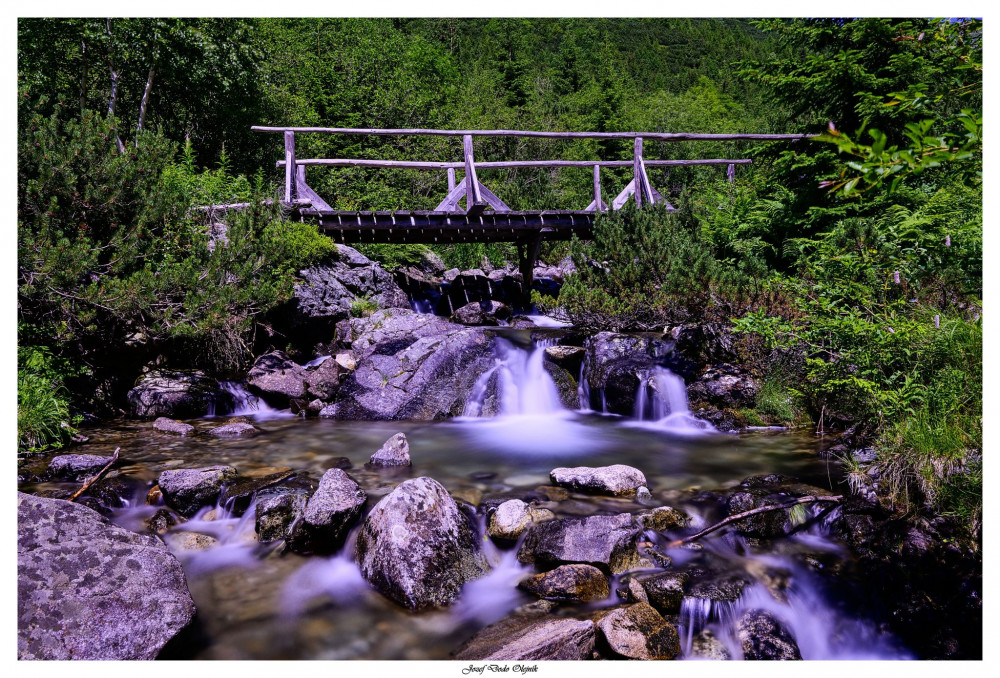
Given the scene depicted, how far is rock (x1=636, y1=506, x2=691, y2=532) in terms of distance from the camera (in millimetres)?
4436

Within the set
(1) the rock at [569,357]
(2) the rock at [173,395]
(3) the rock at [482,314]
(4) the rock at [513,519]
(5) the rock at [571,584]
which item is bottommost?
(5) the rock at [571,584]

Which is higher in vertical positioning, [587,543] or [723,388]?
[723,388]

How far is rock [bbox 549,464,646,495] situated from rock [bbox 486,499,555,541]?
2.28 ft

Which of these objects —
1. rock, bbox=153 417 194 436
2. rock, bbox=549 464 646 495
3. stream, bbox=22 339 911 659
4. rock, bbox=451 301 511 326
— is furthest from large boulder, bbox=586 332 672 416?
rock, bbox=153 417 194 436

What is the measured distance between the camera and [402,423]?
8594mm

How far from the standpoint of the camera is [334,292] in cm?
1249

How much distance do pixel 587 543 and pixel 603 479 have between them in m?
1.38

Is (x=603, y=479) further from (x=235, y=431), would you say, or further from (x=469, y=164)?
(x=469, y=164)

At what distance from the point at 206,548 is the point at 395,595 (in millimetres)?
1924

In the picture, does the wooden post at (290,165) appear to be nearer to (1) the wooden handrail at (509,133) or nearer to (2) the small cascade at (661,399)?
(1) the wooden handrail at (509,133)

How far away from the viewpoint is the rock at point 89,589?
114 inches

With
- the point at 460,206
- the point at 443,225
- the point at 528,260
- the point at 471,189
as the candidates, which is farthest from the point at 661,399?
the point at 528,260

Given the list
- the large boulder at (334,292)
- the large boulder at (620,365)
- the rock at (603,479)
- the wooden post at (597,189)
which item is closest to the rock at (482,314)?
the large boulder at (334,292)

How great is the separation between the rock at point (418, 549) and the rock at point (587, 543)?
0.46m
